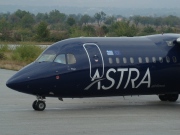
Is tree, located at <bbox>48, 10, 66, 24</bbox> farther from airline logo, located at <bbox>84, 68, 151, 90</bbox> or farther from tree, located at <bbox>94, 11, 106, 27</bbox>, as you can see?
airline logo, located at <bbox>84, 68, 151, 90</bbox>

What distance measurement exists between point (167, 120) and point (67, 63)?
4.22m

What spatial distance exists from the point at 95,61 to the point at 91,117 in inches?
109

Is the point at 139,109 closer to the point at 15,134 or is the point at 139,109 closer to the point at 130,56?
the point at 130,56

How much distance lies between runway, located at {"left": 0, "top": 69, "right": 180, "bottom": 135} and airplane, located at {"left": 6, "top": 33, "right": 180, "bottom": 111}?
708 mm

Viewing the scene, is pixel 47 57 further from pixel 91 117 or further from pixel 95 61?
pixel 91 117

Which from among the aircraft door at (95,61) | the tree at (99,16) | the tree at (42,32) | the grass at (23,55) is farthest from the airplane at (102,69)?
the tree at (99,16)

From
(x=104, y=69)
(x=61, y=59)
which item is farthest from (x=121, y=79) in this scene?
(x=61, y=59)

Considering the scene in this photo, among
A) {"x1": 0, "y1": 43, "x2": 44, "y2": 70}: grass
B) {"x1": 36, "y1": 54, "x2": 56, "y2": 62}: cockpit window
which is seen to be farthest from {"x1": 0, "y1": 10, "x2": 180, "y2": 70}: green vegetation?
{"x1": 36, "y1": 54, "x2": 56, "y2": 62}: cockpit window

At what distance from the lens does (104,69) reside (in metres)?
24.8

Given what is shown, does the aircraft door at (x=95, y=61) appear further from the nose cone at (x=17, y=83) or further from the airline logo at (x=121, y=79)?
the nose cone at (x=17, y=83)

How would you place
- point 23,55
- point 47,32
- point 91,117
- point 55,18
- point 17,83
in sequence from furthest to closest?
1. point 55,18
2. point 47,32
3. point 23,55
4. point 17,83
5. point 91,117

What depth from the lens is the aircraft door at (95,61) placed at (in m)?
24.6

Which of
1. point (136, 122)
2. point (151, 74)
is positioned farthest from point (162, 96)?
point (136, 122)

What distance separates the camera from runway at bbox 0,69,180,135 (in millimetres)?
19750
